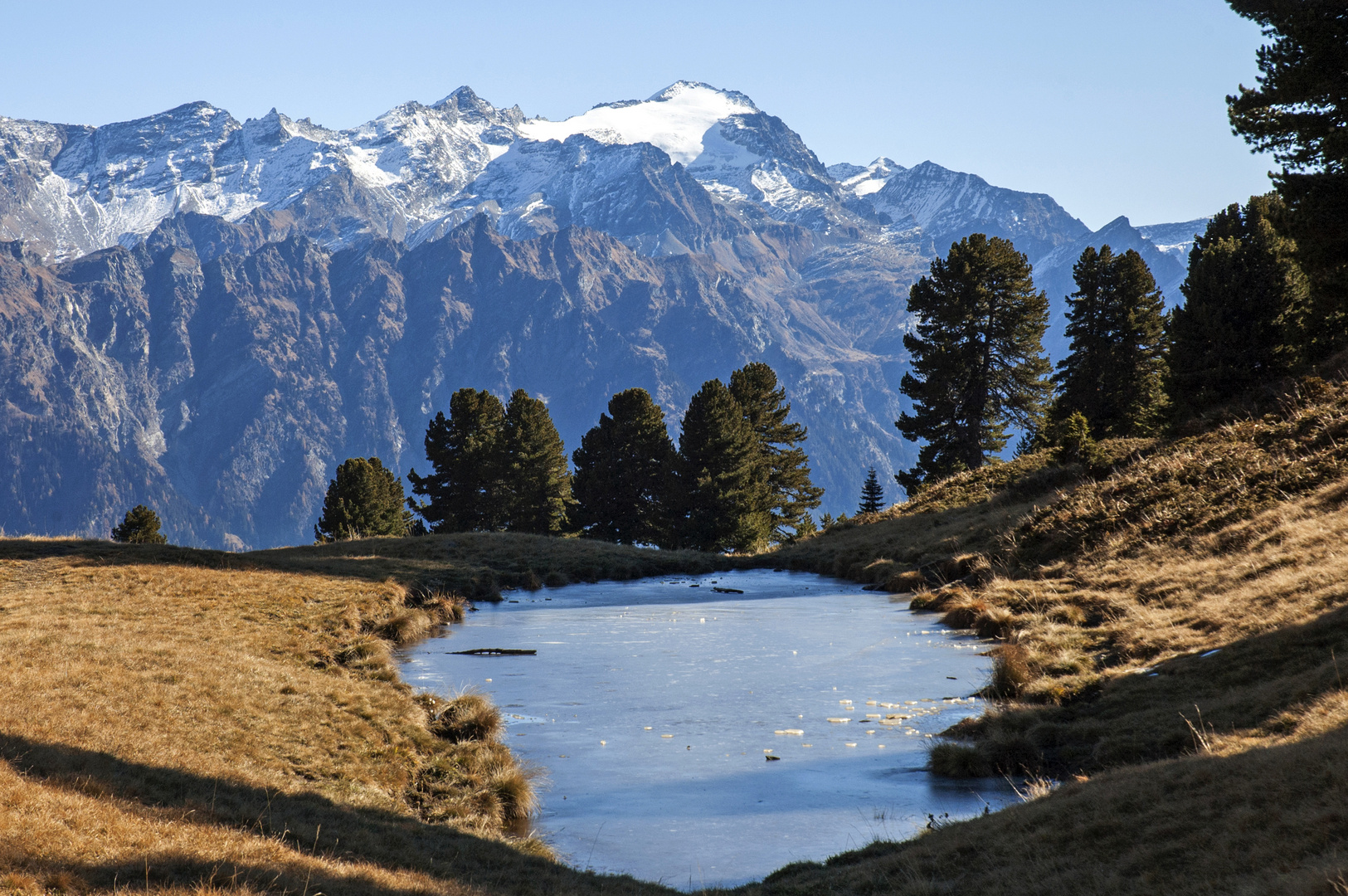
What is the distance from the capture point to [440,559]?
38.1 meters

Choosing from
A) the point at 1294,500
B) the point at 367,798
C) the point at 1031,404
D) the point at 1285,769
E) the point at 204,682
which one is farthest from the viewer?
the point at 1031,404

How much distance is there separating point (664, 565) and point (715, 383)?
→ 30850 millimetres

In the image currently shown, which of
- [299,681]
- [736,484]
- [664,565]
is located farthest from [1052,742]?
[736,484]

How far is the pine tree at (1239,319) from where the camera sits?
38.3 metres

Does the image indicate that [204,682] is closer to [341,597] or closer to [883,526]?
[341,597]

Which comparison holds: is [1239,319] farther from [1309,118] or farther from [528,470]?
[528,470]

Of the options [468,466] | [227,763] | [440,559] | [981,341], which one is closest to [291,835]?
[227,763]

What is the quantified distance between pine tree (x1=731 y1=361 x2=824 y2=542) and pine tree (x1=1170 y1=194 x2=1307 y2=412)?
3939 centimetres

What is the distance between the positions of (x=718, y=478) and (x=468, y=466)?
22.5 m

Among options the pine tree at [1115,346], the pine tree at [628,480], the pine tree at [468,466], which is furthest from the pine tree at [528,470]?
the pine tree at [1115,346]

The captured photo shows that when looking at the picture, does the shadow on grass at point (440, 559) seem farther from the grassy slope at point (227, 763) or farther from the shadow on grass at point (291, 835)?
the shadow on grass at point (291, 835)

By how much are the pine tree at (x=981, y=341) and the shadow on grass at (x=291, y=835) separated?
47.9 metres

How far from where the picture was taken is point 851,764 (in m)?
14.1

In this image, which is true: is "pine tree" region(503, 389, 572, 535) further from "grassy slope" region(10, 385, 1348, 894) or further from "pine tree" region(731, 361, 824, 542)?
"grassy slope" region(10, 385, 1348, 894)
